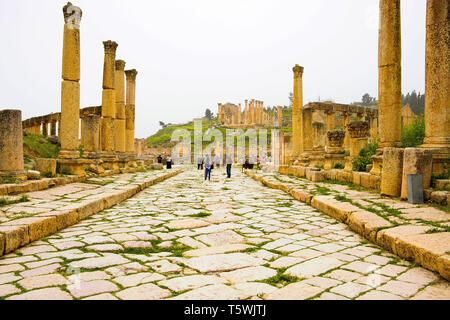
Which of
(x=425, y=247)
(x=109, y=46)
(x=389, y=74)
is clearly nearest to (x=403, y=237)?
(x=425, y=247)

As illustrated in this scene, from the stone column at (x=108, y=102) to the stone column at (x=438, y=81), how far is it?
12141mm

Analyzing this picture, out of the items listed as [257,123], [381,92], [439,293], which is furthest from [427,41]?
[257,123]

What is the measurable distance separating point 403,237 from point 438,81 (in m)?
5.08

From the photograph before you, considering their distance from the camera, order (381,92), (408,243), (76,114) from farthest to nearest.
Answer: (76,114) → (381,92) → (408,243)

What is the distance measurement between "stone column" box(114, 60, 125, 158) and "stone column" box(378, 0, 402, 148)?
1250 cm

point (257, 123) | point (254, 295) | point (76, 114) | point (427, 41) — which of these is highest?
point (257, 123)

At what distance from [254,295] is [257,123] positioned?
62.2 metres

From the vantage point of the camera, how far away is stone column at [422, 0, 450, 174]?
6.99 m

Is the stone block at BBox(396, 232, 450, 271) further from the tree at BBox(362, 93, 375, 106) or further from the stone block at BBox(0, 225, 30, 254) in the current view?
the tree at BBox(362, 93, 375, 106)

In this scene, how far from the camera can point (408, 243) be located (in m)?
3.46

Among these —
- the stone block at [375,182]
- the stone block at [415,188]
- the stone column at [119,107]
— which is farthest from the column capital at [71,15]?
the stone block at [415,188]

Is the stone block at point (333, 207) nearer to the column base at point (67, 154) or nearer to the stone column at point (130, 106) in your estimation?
the column base at point (67, 154)

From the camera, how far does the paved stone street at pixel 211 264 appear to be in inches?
105
